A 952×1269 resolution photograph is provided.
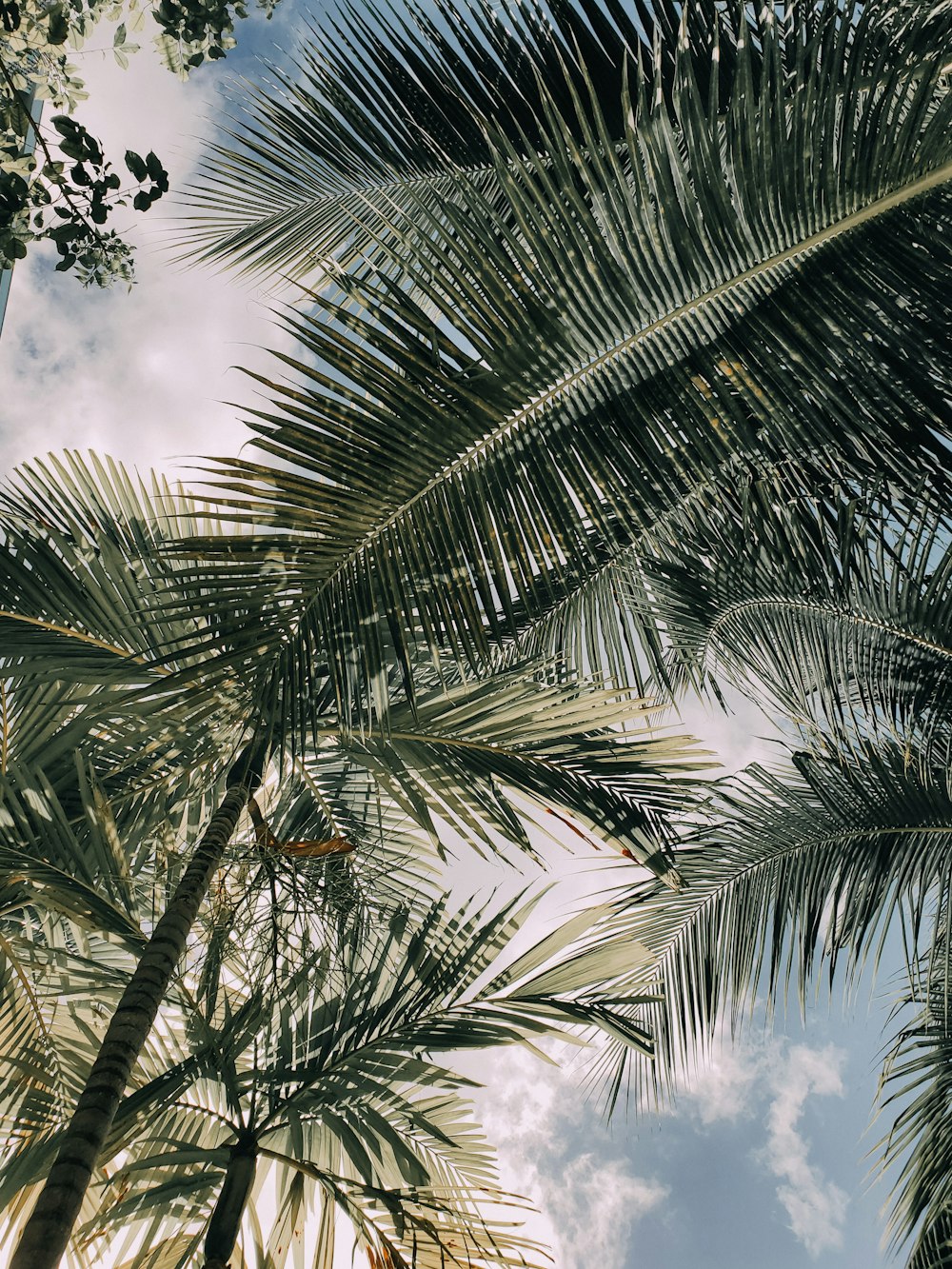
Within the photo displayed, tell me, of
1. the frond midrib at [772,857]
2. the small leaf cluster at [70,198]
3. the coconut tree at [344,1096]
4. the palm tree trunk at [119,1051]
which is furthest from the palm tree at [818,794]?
the small leaf cluster at [70,198]

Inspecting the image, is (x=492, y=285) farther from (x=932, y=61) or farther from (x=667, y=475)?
(x=932, y=61)

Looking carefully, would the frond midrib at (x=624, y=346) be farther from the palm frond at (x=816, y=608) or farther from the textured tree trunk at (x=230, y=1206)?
the palm frond at (x=816, y=608)

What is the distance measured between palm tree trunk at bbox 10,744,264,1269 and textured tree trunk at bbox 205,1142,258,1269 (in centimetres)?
27

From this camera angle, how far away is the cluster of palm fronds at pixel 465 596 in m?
1.59

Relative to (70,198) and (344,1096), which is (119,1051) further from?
(70,198)

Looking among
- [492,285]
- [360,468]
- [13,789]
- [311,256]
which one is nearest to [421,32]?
[311,256]

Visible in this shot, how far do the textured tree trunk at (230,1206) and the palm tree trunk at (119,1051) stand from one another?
273 mm

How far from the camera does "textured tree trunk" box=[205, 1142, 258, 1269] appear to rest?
167cm

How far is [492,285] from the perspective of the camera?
1.60 metres

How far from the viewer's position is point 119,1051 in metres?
1.74

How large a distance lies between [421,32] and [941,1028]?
4.31 m

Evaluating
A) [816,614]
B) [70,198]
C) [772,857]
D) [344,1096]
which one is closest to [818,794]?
[772,857]

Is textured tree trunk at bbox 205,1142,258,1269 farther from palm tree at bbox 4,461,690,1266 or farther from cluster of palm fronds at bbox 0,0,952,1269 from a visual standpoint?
palm tree at bbox 4,461,690,1266

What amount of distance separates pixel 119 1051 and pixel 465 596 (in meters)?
1.12
